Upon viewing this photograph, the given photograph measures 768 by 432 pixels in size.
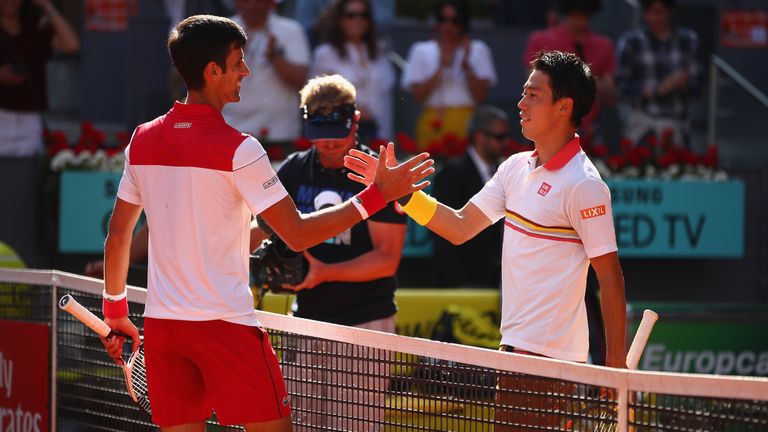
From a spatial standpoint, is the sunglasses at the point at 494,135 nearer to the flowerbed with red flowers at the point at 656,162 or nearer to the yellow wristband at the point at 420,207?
the flowerbed with red flowers at the point at 656,162

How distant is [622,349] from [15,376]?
3.32 meters

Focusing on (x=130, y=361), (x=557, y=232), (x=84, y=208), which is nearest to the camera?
(x=557, y=232)

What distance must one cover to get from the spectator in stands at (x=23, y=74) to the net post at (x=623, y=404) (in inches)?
302

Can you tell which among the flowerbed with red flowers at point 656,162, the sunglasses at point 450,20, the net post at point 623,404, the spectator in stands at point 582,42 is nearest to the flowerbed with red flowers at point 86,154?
the sunglasses at point 450,20

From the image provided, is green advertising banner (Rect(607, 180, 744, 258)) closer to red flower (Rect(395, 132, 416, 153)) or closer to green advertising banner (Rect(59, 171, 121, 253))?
red flower (Rect(395, 132, 416, 153))

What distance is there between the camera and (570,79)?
4.96 meters

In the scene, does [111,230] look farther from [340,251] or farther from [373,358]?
[340,251]

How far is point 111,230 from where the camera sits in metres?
4.73

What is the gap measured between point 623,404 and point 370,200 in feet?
4.04

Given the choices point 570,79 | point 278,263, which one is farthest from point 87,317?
point 570,79

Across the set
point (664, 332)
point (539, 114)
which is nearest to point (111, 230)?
point (539, 114)

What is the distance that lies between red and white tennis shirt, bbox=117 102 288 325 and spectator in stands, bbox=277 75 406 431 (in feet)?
5.01

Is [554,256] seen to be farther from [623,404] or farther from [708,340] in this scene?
[708,340]

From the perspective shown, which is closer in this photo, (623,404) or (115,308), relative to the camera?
(623,404)
